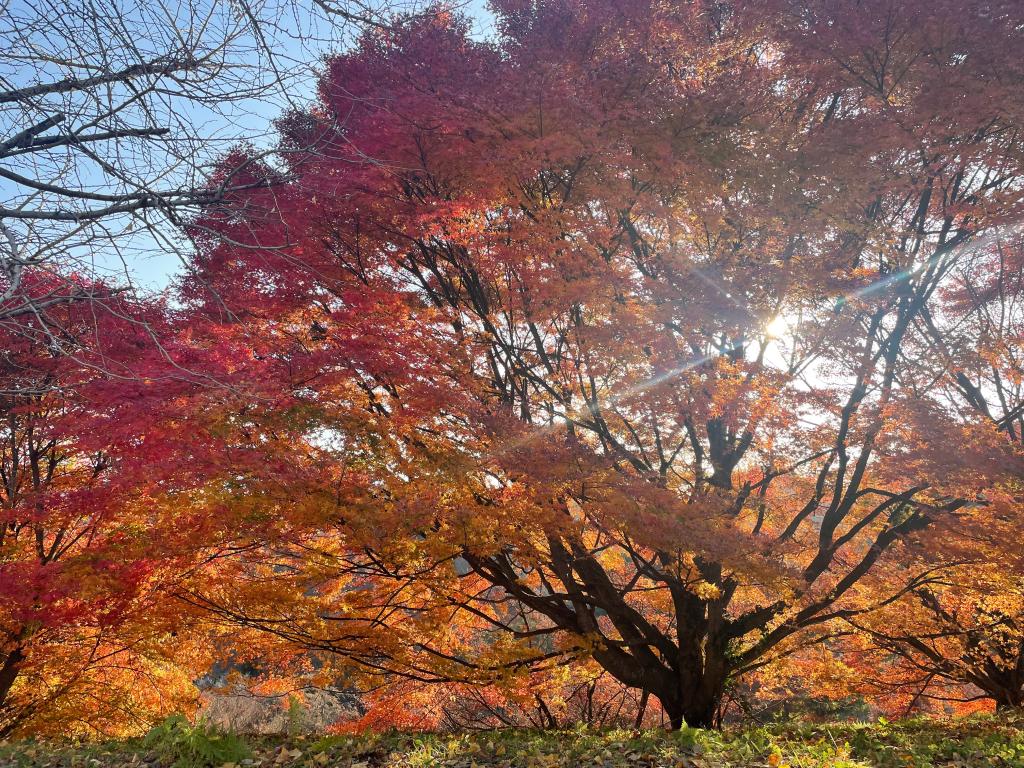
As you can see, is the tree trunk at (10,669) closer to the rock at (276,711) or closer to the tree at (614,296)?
the tree at (614,296)

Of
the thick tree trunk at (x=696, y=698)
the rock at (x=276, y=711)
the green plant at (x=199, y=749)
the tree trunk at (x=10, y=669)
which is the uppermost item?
the tree trunk at (x=10, y=669)

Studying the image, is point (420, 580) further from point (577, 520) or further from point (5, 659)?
point (5, 659)

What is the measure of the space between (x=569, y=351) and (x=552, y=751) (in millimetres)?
4308

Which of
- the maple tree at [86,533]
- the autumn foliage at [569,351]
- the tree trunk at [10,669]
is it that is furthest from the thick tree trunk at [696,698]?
the tree trunk at [10,669]

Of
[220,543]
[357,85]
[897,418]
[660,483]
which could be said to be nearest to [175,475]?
[220,543]

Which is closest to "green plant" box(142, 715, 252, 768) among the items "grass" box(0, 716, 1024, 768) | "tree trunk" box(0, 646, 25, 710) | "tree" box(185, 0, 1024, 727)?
"grass" box(0, 716, 1024, 768)

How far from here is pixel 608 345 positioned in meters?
6.91

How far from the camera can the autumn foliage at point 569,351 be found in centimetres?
574

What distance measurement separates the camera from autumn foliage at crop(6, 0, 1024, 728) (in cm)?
574

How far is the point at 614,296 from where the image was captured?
693cm

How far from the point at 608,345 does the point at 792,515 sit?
485 centimetres

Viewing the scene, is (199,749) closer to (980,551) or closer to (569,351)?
(569,351)

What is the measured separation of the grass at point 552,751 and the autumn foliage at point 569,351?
1.28 meters

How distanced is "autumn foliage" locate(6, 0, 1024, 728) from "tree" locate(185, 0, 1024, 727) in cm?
4
